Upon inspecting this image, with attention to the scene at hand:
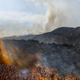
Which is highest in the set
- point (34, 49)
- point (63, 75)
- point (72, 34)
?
point (34, 49)

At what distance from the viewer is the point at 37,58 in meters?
22.6

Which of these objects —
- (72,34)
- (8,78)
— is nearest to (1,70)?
(8,78)

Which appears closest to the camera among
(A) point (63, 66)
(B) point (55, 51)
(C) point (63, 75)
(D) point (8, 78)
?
(D) point (8, 78)

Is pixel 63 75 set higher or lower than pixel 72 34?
higher

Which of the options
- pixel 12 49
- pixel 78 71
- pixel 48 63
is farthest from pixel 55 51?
pixel 12 49

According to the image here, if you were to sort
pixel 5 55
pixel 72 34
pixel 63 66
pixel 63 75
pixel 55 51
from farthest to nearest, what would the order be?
1. pixel 72 34
2. pixel 55 51
3. pixel 5 55
4. pixel 63 66
5. pixel 63 75

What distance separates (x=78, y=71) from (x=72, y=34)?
77853 mm

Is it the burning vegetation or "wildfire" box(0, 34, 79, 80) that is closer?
the burning vegetation

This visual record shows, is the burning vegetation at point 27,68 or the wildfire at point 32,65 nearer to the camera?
the burning vegetation at point 27,68

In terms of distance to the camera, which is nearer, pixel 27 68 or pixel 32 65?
pixel 27 68

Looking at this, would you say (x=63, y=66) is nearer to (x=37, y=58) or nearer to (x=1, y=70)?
(x=37, y=58)

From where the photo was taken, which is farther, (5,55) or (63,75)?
(5,55)

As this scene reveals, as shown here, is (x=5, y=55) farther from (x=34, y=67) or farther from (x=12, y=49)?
(x=34, y=67)

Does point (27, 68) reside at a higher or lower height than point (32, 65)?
higher
